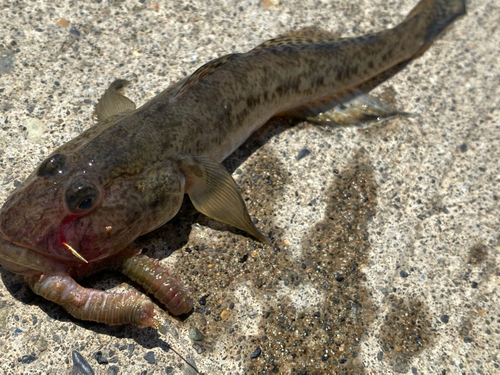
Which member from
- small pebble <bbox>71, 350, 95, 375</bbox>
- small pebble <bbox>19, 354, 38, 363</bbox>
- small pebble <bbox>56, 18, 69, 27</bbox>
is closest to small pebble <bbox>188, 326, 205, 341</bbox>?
small pebble <bbox>71, 350, 95, 375</bbox>

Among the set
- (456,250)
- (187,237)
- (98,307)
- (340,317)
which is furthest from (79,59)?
(456,250)

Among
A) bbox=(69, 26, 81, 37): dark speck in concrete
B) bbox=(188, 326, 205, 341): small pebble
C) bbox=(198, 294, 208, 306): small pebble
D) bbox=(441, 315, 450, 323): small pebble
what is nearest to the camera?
bbox=(188, 326, 205, 341): small pebble

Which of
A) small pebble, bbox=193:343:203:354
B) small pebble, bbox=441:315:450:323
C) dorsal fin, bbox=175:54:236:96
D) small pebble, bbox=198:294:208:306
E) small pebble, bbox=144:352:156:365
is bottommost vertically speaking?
small pebble, bbox=441:315:450:323

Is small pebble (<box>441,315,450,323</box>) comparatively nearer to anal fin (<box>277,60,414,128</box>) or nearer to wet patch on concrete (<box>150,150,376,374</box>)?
wet patch on concrete (<box>150,150,376,374</box>)

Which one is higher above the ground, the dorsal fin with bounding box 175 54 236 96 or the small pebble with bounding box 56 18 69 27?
the small pebble with bounding box 56 18 69 27

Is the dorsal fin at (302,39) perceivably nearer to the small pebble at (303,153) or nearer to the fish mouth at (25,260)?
the small pebble at (303,153)

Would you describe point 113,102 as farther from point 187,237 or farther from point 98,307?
point 98,307

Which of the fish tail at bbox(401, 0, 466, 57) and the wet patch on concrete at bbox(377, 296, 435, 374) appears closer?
the wet patch on concrete at bbox(377, 296, 435, 374)
